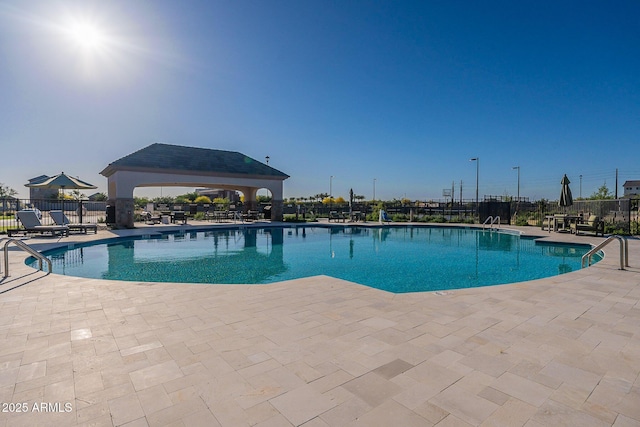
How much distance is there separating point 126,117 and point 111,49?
423 centimetres

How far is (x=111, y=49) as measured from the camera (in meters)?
8.29

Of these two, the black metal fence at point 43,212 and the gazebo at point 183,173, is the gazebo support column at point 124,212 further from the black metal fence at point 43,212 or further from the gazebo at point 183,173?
the black metal fence at point 43,212

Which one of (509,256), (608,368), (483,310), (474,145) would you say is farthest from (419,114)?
(608,368)

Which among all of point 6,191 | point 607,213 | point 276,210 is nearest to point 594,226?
point 607,213

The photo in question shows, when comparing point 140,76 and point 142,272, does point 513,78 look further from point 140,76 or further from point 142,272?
point 142,272

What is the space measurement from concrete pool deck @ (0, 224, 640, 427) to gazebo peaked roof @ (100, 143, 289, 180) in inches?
547

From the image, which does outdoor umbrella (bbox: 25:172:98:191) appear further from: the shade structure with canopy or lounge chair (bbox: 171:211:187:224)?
lounge chair (bbox: 171:211:187:224)

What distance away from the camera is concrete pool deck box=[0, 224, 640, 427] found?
6.38ft

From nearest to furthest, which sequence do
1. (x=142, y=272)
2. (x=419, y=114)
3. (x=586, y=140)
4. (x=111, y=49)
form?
1. (x=142, y=272)
2. (x=111, y=49)
3. (x=419, y=114)
4. (x=586, y=140)

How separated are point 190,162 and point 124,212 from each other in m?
4.76

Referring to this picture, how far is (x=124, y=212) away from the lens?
52.7 feet

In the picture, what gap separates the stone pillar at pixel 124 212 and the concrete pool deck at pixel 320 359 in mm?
12857

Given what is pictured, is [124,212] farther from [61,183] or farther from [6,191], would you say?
[6,191]

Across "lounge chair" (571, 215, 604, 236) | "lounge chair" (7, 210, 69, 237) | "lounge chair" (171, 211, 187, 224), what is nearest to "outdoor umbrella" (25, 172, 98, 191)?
"lounge chair" (7, 210, 69, 237)
